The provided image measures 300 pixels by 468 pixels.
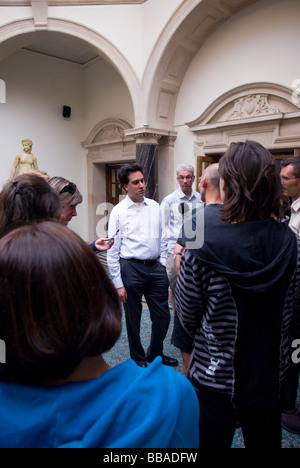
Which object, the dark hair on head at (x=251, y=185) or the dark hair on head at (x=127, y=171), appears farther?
the dark hair on head at (x=127, y=171)

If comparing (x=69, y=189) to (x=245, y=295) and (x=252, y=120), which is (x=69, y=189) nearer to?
(x=245, y=295)

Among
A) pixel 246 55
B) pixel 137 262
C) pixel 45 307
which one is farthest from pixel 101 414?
pixel 246 55

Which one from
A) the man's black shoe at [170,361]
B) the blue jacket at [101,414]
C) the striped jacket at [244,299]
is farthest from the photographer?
the man's black shoe at [170,361]

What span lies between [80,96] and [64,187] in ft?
24.4

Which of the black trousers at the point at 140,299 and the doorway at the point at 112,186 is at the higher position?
the doorway at the point at 112,186

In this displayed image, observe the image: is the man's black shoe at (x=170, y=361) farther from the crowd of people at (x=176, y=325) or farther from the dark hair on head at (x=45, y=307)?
the dark hair on head at (x=45, y=307)

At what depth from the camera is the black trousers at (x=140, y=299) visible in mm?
2676

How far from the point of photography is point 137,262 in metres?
2.70

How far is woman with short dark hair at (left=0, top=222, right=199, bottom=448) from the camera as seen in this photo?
528 mm

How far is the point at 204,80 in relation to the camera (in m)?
5.62

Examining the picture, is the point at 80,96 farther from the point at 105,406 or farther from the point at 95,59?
the point at 105,406

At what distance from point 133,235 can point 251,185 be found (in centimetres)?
169

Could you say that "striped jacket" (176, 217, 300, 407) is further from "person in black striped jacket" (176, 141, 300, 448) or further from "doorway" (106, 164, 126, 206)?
"doorway" (106, 164, 126, 206)

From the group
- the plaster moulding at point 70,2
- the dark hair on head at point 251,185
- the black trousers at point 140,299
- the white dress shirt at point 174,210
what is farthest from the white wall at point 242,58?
the dark hair on head at point 251,185
